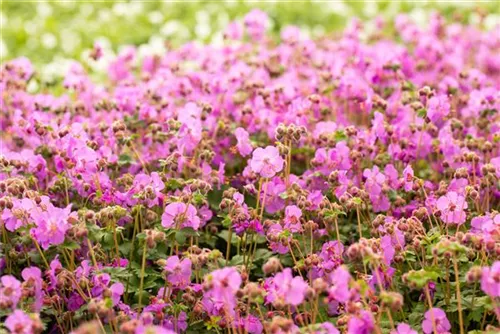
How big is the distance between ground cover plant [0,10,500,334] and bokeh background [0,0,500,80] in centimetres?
295

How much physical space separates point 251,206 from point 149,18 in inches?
193

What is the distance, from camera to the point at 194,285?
8.55 feet

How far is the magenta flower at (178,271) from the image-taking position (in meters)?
2.53

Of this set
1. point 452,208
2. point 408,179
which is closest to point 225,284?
point 452,208

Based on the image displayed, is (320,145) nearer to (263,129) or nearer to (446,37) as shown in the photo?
(263,129)

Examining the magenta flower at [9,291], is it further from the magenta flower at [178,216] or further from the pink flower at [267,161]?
the pink flower at [267,161]

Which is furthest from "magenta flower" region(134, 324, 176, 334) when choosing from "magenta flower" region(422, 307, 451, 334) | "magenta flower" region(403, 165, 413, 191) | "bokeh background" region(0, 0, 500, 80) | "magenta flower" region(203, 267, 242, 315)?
"bokeh background" region(0, 0, 500, 80)

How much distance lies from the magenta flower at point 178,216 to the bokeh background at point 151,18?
14.0ft

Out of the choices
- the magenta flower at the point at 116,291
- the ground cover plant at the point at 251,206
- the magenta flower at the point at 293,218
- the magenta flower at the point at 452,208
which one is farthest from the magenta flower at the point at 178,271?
the magenta flower at the point at 452,208

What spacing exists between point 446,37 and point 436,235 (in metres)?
3.35

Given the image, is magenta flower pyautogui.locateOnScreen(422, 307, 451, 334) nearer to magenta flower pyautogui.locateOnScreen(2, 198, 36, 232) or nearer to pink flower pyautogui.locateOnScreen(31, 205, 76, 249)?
pink flower pyautogui.locateOnScreen(31, 205, 76, 249)

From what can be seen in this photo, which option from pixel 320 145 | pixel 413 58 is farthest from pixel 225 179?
pixel 413 58

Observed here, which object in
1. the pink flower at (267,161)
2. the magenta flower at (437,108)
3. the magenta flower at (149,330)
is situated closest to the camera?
the magenta flower at (149,330)

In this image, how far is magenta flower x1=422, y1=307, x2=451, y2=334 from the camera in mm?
2393
